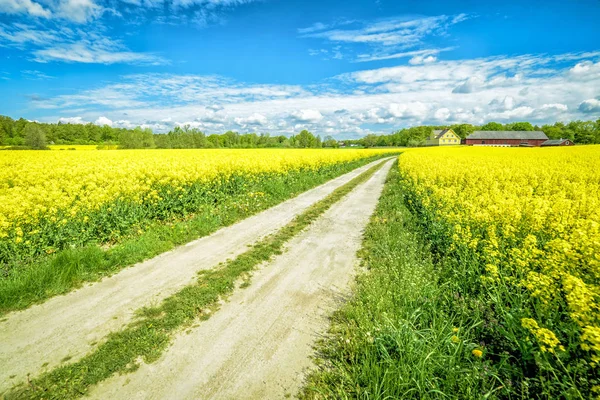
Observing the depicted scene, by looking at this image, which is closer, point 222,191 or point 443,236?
point 443,236

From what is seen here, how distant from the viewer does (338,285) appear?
5.59 m

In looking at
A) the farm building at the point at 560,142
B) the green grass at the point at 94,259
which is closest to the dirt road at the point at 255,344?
the green grass at the point at 94,259

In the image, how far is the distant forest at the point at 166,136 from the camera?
Answer: 53125 millimetres

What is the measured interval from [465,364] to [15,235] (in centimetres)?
999

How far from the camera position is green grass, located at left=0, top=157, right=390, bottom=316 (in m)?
5.07

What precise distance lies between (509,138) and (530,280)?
107737mm

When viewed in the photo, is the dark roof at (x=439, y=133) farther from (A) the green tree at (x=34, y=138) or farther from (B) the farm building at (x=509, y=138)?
(A) the green tree at (x=34, y=138)

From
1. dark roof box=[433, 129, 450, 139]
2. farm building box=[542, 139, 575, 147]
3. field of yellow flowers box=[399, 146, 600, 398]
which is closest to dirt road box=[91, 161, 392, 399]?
field of yellow flowers box=[399, 146, 600, 398]

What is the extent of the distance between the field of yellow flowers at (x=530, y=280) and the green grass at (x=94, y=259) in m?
7.17

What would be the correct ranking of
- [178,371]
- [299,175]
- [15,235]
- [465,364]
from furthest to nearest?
[299,175] → [15,235] → [178,371] → [465,364]

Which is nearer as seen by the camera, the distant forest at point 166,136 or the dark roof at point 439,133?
the distant forest at point 166,136

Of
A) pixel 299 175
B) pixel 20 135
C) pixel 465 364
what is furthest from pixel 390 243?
pixel 20 135

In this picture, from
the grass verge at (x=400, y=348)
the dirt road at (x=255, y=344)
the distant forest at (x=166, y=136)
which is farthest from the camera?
the distant forest at (x=166, y=136)

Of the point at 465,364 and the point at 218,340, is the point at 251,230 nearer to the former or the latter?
the point at 218,340
